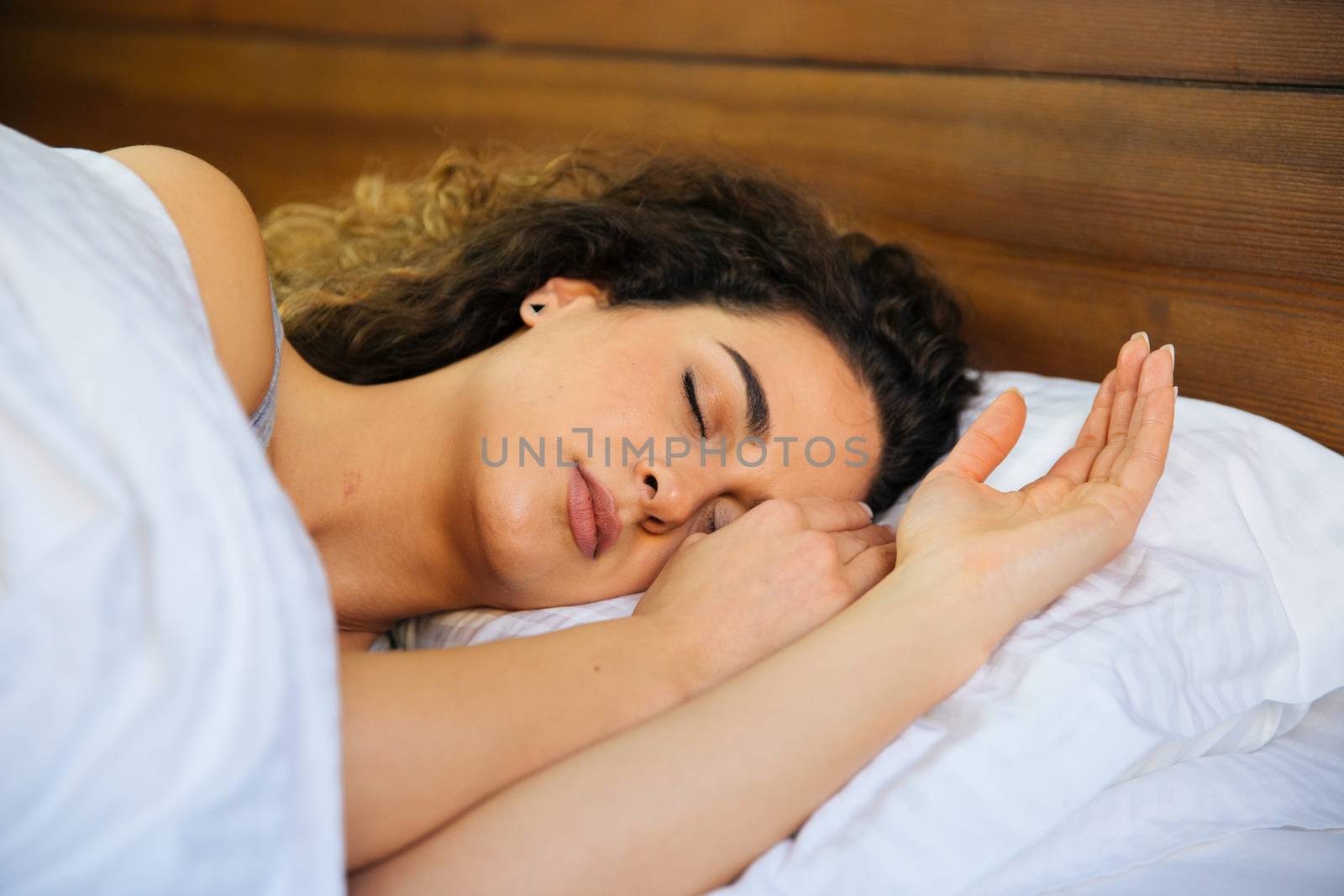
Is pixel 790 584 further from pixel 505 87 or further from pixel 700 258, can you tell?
pixel 505 87

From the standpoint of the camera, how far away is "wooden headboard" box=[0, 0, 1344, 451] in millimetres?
1394

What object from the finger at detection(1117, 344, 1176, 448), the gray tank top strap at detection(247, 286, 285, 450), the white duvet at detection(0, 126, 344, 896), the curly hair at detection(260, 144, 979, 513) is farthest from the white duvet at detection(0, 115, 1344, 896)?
the curly hair at detection(260, 144, 979, 513)

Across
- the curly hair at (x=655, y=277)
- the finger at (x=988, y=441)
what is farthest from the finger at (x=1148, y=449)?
the curly hair at (x=655, y=277)

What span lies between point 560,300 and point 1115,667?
2.80 ft

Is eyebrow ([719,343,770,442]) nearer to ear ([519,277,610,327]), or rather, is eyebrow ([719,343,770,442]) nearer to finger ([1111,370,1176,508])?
ear ([519,277,610,327])

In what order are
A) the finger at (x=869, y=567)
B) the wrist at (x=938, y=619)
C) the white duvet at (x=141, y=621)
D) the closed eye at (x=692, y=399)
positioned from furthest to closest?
the closed eye at (x=692, y=399) → the finger at (x=869, y=567) → the wrist at (x=938, y=619) → the white duvet at (x=141, y=621)

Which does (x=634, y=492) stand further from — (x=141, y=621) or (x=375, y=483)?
(x=141, y=621)

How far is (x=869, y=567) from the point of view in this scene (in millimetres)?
1161

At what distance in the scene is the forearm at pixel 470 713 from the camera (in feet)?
2.86

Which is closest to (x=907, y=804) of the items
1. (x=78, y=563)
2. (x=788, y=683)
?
(x=788, y=683)

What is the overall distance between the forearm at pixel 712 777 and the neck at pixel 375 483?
46 centimetres

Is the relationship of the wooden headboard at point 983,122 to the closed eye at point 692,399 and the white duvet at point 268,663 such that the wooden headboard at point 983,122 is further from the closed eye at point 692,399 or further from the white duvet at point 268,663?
the closed eye at point 692,399

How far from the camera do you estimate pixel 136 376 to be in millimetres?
801

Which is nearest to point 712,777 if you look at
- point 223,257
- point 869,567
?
point 869,567
